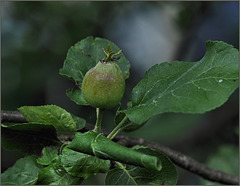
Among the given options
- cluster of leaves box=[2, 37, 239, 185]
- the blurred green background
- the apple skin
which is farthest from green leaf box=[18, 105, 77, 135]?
the blurred green background

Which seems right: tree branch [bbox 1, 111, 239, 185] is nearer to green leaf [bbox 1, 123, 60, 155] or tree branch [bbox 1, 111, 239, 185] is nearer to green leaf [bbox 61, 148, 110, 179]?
green leaf [bbox 1, 123, 60, 155]

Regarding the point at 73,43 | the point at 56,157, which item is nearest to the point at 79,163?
the point at 56,157

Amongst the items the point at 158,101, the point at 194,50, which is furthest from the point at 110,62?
the point at 194,50

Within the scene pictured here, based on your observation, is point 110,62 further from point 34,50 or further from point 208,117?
point 208,117

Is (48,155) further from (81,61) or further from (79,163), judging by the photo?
(81,61)

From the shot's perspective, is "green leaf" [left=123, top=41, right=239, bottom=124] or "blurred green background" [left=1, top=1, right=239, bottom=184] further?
"blurred green background" [left=1, top=1, right=239, bottom=184]

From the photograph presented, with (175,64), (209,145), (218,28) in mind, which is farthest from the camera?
(218,28)

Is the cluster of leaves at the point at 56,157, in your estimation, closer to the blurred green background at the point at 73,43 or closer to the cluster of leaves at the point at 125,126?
the cluster of leaves at the point at 125,126
